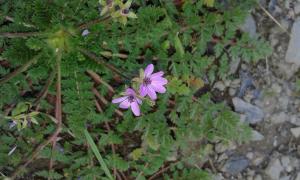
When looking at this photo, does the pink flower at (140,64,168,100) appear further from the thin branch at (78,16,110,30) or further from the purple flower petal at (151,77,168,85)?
the thin branch at (78,16,110,30)

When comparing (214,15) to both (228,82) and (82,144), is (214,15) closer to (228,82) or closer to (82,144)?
(228,82)

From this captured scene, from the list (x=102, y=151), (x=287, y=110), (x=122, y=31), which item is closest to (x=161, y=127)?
(x=102, y=151)

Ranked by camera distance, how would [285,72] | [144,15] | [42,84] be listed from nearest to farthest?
[144,15] < [42,84] < [285,72]

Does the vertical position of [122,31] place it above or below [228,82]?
above

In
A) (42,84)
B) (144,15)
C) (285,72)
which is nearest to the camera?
(144,15)

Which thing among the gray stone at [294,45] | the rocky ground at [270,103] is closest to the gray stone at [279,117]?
the rocky ground at [270,103]

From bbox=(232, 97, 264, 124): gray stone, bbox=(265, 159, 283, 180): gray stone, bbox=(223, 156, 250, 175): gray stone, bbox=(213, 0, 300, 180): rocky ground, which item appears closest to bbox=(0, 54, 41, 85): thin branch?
bbox=(213, 0, 300, 180): rocky ground

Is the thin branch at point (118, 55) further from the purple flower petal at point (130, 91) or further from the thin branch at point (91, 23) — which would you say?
the purple flower petal at point (130, 91)
